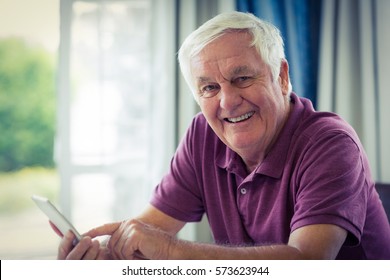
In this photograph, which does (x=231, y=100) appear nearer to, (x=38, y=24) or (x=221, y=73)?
(x=221, y=73)

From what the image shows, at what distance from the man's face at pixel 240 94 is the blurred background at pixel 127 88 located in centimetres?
58

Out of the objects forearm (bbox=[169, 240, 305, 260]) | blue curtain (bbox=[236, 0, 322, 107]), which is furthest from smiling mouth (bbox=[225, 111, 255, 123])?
blue curtain (bbox=[236, 0, 322, 107])

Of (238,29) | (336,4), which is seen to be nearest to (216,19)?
(238,29)

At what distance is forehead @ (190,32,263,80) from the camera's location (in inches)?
39.4

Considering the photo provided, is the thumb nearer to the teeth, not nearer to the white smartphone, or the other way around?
the white smartphone

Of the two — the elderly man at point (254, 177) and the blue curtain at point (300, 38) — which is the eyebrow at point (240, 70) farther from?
the blue curtain at point (300, 38)

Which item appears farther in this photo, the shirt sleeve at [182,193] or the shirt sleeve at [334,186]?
the shirt sleeve at [182,193]

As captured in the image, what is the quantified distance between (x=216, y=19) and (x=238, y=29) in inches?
2.1

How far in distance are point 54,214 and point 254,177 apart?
44 cm

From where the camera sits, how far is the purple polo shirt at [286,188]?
872 millimetres

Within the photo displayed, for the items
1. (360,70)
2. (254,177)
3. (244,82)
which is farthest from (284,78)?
(360,70)

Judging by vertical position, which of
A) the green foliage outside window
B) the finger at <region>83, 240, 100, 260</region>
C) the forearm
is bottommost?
the finger at <region>83, 240, 100, 260</region>

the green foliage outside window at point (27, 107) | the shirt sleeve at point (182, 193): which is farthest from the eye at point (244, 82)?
the green foliage outside window at point (27, 107)

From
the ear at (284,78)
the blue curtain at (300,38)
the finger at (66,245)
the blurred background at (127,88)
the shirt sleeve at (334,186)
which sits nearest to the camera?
the shirt sleeve at (334,186)
